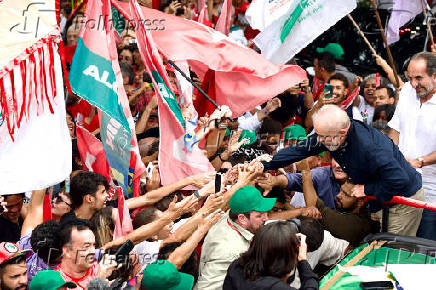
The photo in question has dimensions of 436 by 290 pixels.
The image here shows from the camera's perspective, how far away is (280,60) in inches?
287

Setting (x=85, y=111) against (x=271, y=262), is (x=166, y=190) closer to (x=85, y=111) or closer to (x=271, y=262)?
(x=271, y=262)

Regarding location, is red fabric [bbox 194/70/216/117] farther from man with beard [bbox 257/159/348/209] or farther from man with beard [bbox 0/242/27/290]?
man with beard [bbox 0/242/27/290]

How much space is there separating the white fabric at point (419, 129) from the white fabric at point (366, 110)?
225cm

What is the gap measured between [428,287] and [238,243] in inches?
61.8

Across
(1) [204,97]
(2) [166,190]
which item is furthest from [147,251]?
(1) [204,97]

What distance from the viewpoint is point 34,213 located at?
5.25 m

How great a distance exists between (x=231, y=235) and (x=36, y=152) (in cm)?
152

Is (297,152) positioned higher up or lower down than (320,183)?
higher up

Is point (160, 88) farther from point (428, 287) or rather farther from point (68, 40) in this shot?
point (68, 40)

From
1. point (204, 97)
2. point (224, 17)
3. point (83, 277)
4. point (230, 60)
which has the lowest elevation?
point (83, 277)

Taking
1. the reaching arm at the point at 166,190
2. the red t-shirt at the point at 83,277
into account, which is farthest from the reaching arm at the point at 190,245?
the reaching arm at the point at 166,190

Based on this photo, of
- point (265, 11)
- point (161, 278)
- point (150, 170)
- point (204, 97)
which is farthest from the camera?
point (265, 11)

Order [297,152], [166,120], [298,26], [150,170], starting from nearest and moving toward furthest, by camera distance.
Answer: [297,152], [166,120], [150,170], [298,26]

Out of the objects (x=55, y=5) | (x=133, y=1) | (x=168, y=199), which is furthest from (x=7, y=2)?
(x=168, y=199)
